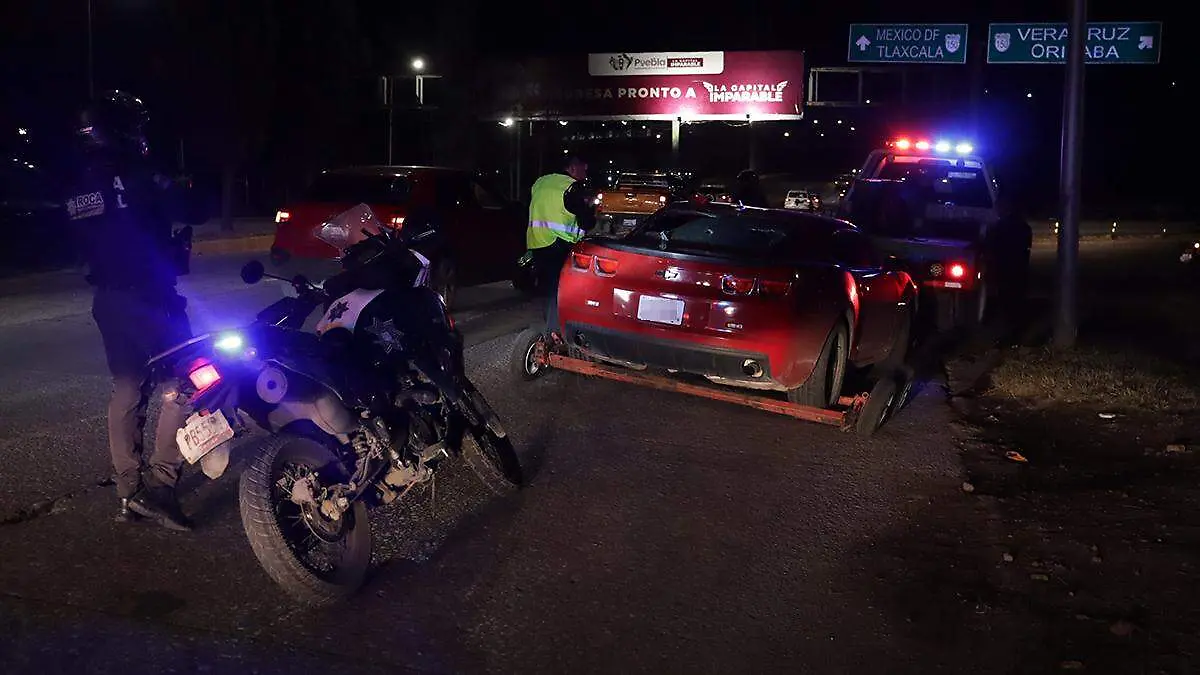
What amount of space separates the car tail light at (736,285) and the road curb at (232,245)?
1509 centimetres

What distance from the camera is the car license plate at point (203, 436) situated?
5.01 metres

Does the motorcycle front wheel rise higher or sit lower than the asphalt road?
higher

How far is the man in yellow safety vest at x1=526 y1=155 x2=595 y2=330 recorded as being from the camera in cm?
1016

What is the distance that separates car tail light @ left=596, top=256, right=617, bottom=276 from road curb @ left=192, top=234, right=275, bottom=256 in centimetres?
1417

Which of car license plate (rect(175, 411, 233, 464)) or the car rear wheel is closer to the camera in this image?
car license plate (rect(175, 411, 233, 464))

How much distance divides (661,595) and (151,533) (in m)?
2.39

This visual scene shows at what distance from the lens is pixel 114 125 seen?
558cm

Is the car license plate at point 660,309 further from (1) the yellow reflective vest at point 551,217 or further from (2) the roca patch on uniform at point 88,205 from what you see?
Answer: (2) the roca patch on uniform at point 88,205

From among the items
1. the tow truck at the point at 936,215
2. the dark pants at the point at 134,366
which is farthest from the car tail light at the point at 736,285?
the dark pants at the point at 134,366

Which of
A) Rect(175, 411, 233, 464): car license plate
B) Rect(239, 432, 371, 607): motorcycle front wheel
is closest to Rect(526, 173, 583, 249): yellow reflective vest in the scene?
Rect(239, 432, 371, 607): motorcycle front wheel

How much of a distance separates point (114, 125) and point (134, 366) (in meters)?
1.08

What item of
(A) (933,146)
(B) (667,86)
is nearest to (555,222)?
(A) (933,146)

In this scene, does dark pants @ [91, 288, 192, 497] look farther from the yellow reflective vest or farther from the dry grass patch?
the dry grass patch

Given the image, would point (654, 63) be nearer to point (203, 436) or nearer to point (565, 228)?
point (565, 228)
